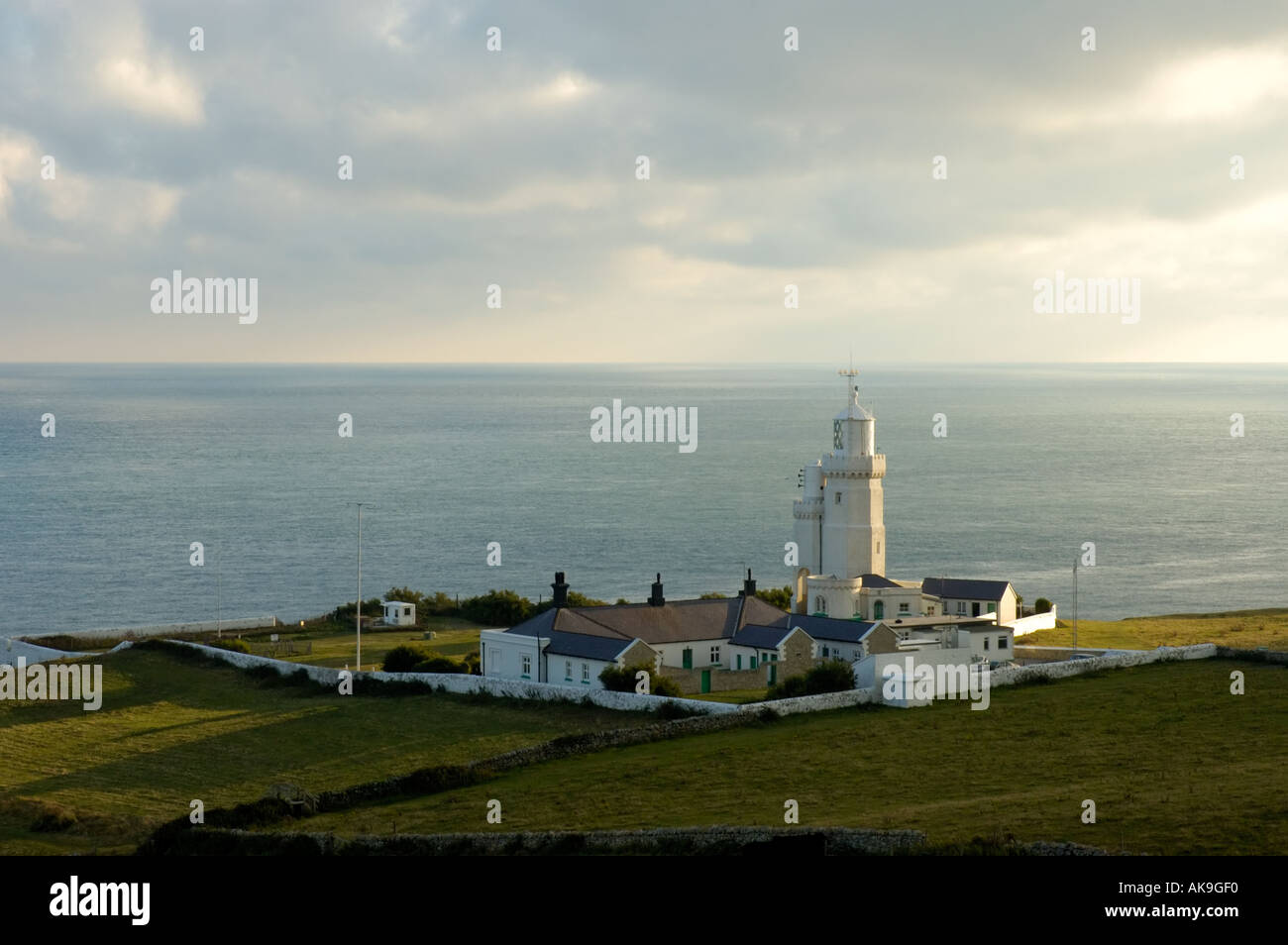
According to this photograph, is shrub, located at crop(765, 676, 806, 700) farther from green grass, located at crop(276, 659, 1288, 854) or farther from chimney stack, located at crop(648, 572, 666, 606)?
chimney stack, located at crop(648, 572, 666, 606)

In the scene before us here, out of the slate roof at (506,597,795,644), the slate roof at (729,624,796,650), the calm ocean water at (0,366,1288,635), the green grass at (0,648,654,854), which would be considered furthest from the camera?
the calm ocean water at (0,366,1288,635)

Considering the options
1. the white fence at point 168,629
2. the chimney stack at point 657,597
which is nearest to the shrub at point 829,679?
the chimney stack at point 657,597

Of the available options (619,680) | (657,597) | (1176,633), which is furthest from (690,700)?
(1176,633)

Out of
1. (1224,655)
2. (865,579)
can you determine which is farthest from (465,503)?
(1224,655)

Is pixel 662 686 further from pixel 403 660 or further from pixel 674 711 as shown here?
pixel 403 660

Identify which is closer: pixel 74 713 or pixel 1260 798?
pixel 1260 798

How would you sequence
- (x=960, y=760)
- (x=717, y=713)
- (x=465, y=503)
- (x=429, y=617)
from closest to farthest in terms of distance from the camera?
(x=960, y=760) < (x=717, y=713) < (x=429, y=617) < (x=465, y=503)

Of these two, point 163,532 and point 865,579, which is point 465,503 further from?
point 865,579

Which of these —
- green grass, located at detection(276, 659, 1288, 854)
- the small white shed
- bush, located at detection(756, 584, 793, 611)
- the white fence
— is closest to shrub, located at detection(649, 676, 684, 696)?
green grass, located at detection(276, 659, 1288, 854)
